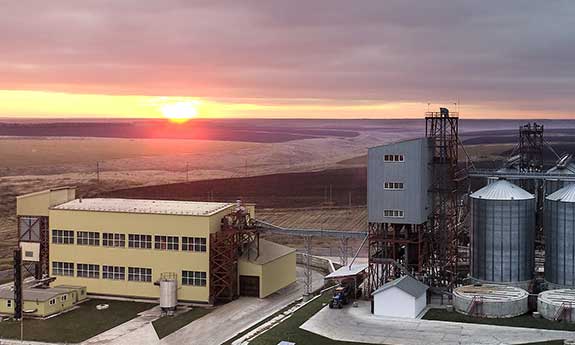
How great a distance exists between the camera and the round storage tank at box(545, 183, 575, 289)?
172 ft

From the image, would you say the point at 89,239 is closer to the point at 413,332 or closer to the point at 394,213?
the point at 394,213

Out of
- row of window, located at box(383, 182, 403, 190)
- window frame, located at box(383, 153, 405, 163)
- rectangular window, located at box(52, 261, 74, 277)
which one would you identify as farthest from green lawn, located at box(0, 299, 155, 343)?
window frame, located at box(383, 153, 405, 163)

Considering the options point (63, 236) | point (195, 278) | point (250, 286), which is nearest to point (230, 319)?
point (195, 278)

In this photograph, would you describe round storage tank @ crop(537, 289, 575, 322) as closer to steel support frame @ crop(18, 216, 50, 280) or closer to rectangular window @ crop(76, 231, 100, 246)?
rectangular window @ crop(76, 231, 100, 246)

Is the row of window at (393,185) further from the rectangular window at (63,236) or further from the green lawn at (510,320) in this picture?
the rectangular window at (63,236)

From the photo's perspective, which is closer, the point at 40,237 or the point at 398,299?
the point at 398,299

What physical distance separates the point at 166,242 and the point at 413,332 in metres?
21.2

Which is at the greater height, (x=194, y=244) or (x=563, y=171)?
(x=563, y=171)

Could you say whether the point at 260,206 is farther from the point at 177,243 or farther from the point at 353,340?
the point at 353,340

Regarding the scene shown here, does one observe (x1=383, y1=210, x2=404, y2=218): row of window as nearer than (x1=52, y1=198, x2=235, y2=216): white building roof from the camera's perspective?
Yes

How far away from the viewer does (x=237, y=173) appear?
605ft

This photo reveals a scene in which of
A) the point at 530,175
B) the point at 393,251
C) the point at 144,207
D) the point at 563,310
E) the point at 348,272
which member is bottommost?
the point at 563,310

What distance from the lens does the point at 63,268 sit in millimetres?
59750

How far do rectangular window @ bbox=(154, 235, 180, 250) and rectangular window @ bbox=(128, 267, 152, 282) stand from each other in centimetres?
202
